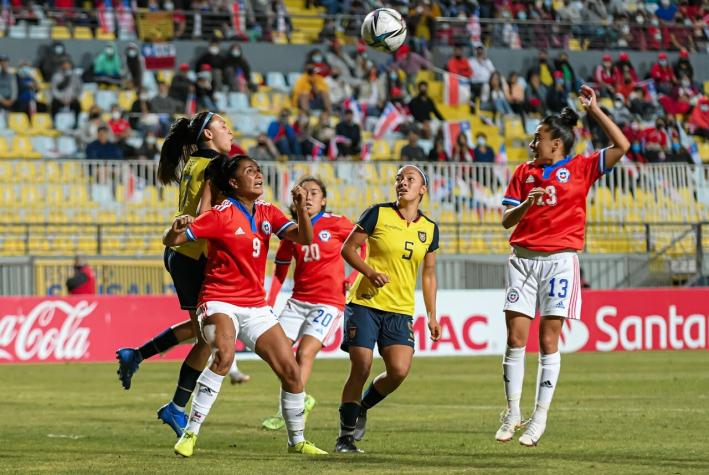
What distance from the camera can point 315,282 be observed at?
12.9 metres

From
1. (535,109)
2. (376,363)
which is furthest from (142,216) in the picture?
(535,109)

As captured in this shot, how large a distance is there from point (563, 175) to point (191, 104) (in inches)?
796

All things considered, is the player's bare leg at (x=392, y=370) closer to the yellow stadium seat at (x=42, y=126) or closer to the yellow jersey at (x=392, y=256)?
the yellow jersey at (x=392, y=256)

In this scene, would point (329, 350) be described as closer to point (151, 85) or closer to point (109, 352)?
point (109, 352)

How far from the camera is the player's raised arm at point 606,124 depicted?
409 inches

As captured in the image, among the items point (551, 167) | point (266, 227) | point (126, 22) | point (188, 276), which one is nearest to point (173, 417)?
point (188, 276)

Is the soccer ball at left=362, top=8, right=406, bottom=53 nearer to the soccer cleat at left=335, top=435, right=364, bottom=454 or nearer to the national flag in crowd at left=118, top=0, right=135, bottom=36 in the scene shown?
the soccer cleat at left=335, top=435, right=364, bottom=454

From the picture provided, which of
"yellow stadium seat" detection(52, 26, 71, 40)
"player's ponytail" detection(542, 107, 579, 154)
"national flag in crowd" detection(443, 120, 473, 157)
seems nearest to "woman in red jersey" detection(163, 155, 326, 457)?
"player's ponytail" detection(542, 107, 579, 154)

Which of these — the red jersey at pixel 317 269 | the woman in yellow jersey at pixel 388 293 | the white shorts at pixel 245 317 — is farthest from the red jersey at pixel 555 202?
the red jersey at pixel 317 269

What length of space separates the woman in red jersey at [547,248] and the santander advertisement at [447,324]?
484 inches

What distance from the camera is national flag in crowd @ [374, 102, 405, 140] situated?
3214 cm

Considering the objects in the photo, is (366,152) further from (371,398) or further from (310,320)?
(371,398)

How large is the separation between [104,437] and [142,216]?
1686cm

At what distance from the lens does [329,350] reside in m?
25.4
